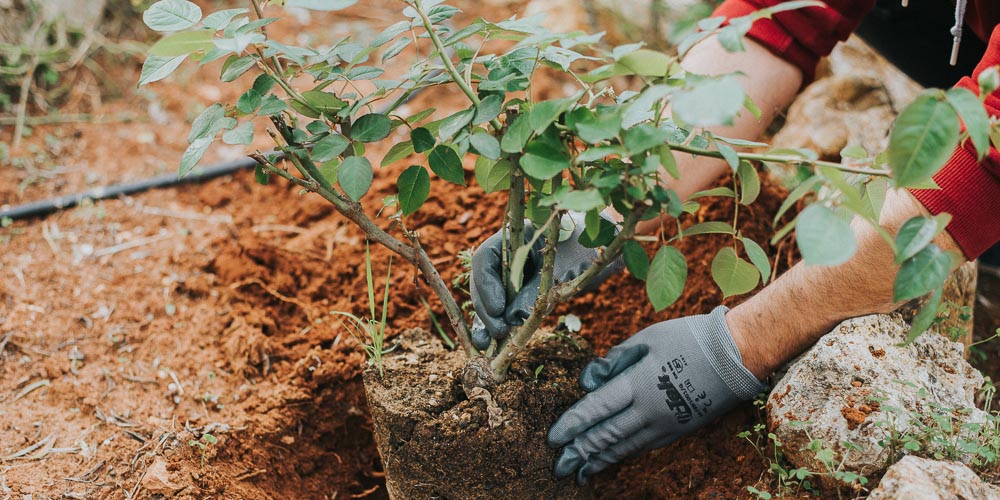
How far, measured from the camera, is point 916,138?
0.87 m

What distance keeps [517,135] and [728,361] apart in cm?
71

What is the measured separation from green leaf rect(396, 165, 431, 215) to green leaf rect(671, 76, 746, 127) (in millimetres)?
505

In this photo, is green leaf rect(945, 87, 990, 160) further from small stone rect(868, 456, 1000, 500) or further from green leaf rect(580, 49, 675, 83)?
small stone rect(868, 456, 1000, 500)

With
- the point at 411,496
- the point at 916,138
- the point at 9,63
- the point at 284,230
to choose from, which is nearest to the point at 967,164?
the point at 916,138

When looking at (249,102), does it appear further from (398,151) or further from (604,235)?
(604,235)

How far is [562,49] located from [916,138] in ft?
1.60

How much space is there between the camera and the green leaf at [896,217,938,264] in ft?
3.09

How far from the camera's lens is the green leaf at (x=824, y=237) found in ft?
2.73

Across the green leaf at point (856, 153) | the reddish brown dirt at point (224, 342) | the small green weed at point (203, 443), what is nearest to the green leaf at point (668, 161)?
the green leaf at point (856, 153)

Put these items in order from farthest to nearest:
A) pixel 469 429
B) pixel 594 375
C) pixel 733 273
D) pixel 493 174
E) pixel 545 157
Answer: pixel 594 375 < pixel 469 429 < pixel 493 174 < pixel 733 273 < pixel 545 157

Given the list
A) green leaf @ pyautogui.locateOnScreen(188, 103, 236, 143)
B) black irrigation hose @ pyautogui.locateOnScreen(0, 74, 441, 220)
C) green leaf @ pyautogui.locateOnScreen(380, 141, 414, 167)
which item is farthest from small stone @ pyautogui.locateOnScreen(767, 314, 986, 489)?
black irrigation hose @ pyautogui.locateOnScreen(0, 74, 441, 220)

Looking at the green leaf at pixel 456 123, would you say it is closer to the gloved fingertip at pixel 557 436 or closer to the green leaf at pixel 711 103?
the green leaf at pixel 711 103

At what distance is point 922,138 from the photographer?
0.87 metres

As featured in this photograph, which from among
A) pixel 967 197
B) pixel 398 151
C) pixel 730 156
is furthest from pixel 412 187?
pixel 967 197
